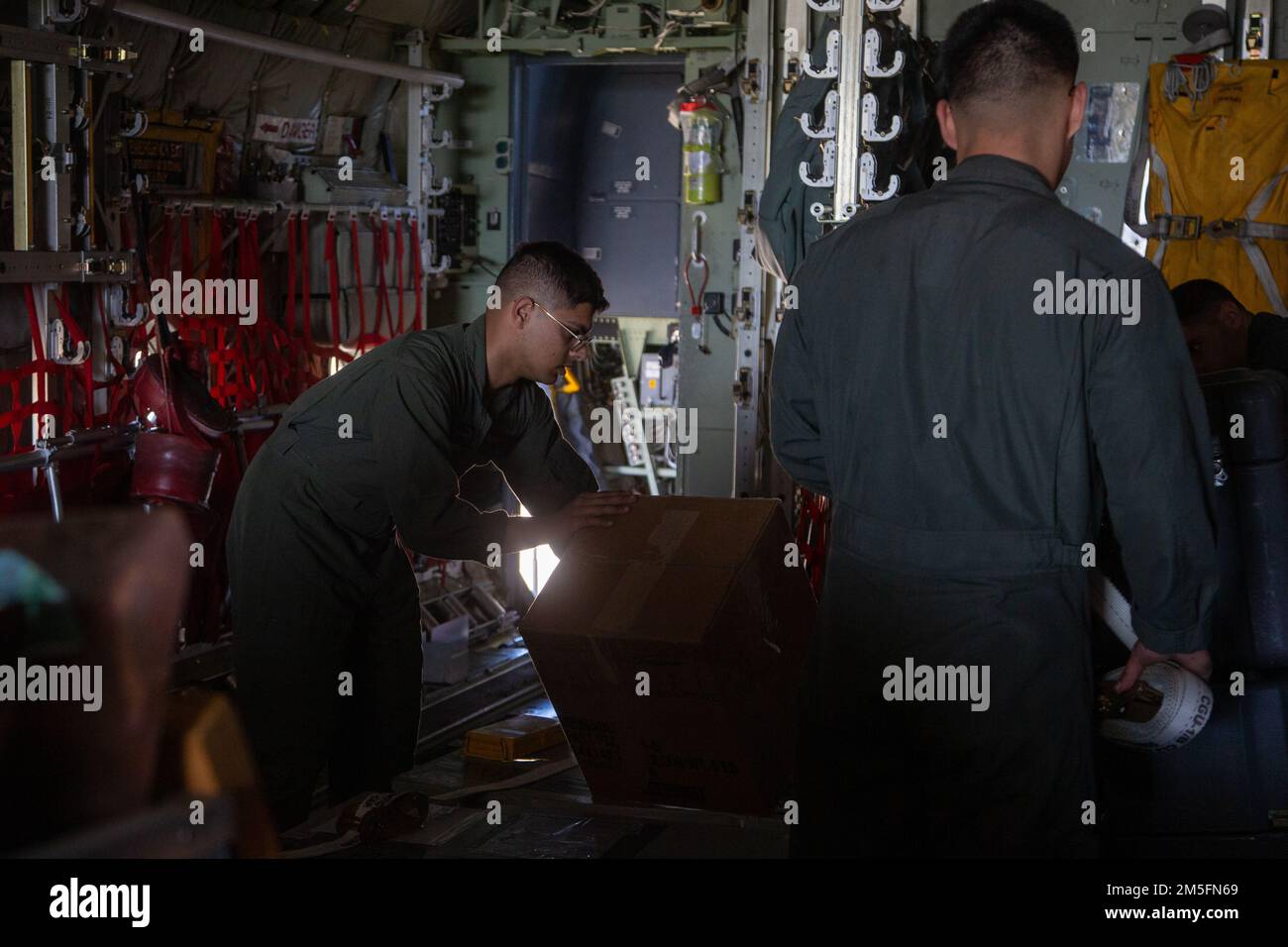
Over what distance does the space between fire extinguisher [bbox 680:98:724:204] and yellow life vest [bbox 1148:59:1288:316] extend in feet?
8.35

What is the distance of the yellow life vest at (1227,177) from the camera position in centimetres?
579

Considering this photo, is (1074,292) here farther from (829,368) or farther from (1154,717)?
(1154,717)

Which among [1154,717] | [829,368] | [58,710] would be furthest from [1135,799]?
[58,710]

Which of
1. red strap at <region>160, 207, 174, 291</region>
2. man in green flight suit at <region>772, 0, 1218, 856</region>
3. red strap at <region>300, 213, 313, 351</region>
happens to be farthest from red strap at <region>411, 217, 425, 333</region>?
man in green flight suit at <region>772, 0, 1218, 856</region>

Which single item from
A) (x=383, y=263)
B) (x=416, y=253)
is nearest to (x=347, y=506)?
(x=383, y=263)

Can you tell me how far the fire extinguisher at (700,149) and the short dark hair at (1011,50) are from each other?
17.1ft

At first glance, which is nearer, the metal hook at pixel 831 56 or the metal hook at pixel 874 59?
the metal hook at pixel 874 59

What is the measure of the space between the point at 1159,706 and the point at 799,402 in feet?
3.10

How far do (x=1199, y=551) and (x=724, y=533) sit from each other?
1.57 metres

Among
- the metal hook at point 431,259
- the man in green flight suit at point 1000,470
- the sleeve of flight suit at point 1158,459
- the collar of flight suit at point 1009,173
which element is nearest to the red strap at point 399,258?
the metal hook at point 431,259

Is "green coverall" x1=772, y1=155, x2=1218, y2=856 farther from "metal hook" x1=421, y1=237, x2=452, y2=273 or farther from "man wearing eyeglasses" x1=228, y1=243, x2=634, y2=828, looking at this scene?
"metal hook" x1=421, y1=237, x2=452, y2=273

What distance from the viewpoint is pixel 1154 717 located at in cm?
267

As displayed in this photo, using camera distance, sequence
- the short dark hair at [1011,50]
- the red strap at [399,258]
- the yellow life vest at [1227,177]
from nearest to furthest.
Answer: the short dark hair at [1011,50]
the yellow life vest at [1227,177]
the red strap at [399,258]

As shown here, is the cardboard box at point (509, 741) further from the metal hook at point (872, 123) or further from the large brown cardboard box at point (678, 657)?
the metal hook at point (872, 123)
